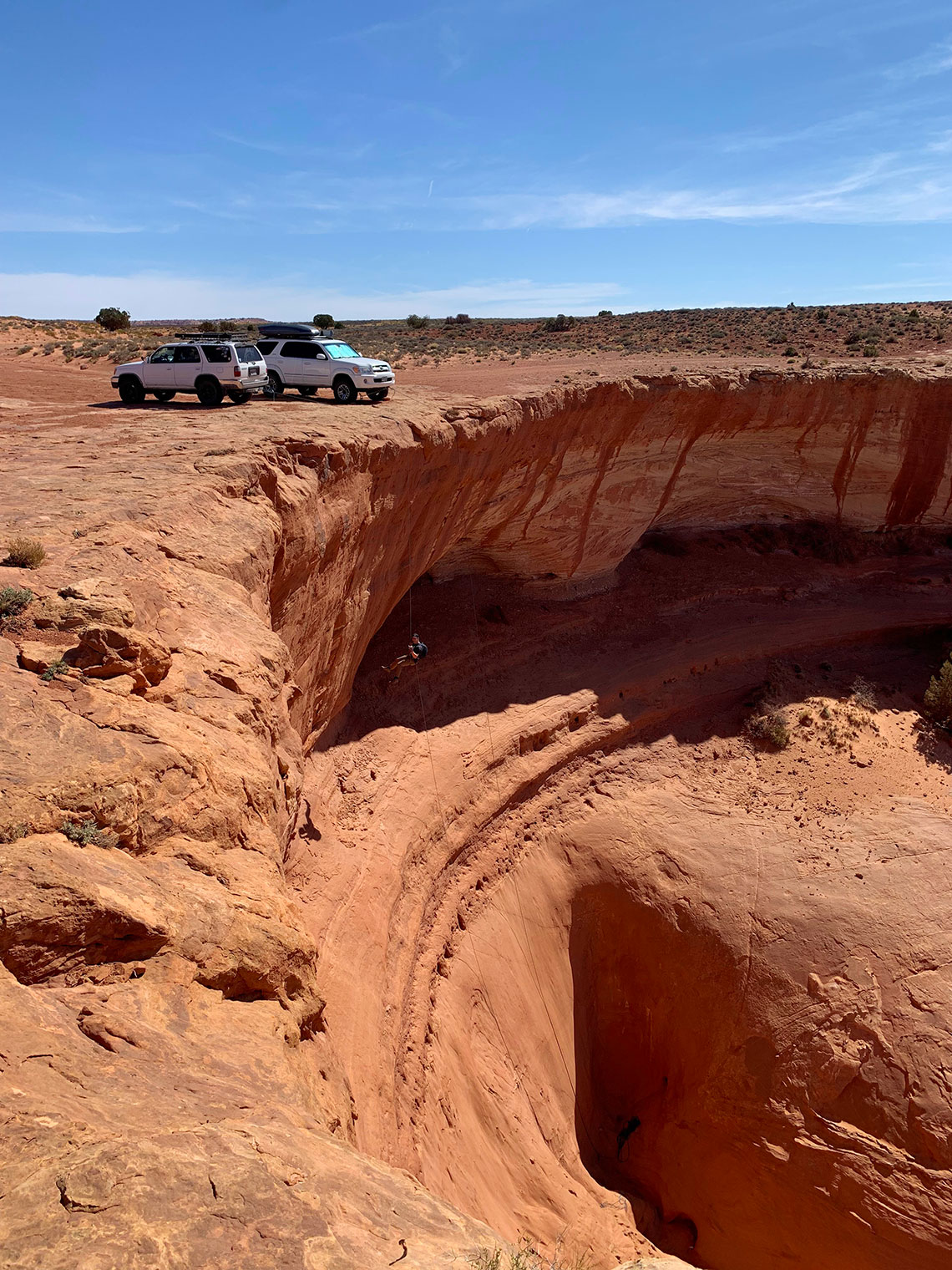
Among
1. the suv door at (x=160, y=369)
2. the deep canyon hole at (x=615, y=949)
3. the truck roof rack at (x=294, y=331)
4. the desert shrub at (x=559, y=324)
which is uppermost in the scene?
the desert shrub at (x=559, y=324)

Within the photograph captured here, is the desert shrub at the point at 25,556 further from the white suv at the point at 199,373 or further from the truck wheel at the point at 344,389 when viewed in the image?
the truck wheel at the point at 344,389

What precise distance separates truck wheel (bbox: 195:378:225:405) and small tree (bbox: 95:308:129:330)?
29.5 m

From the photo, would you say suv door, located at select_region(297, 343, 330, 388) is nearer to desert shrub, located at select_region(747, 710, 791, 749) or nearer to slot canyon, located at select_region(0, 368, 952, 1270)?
slot canyon, located at select_region(0, 368, 952, 1270)

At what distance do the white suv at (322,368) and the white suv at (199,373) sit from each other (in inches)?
54.9

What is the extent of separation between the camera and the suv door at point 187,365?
1692 centimetres

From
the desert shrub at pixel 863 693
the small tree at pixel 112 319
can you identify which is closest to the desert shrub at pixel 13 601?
the desert shrub at pixel 863 693

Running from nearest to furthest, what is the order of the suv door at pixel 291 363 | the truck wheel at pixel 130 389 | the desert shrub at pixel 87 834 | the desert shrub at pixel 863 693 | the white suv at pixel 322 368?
the desert shrub at pixel 87 834 → the truck wheel at pixel 130 389 → the white suv at pixel 322 368 → the desert shrub at pixel 863 693 → the suv door at pixel 291 363

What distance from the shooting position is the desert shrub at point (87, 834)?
4570 mm

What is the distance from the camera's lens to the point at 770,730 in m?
17.7

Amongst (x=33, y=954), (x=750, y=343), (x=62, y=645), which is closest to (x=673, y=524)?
(x=750, y=343)

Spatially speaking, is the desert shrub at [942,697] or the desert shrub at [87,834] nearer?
the desert shrub at [87,834]

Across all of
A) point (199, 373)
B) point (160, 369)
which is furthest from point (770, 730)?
point (160, 369)

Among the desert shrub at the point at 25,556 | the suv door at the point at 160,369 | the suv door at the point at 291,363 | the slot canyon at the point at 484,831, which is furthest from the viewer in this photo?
the suv door at the point at 291,363

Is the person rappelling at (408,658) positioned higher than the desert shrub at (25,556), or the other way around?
the desert shrub at (25,556)
